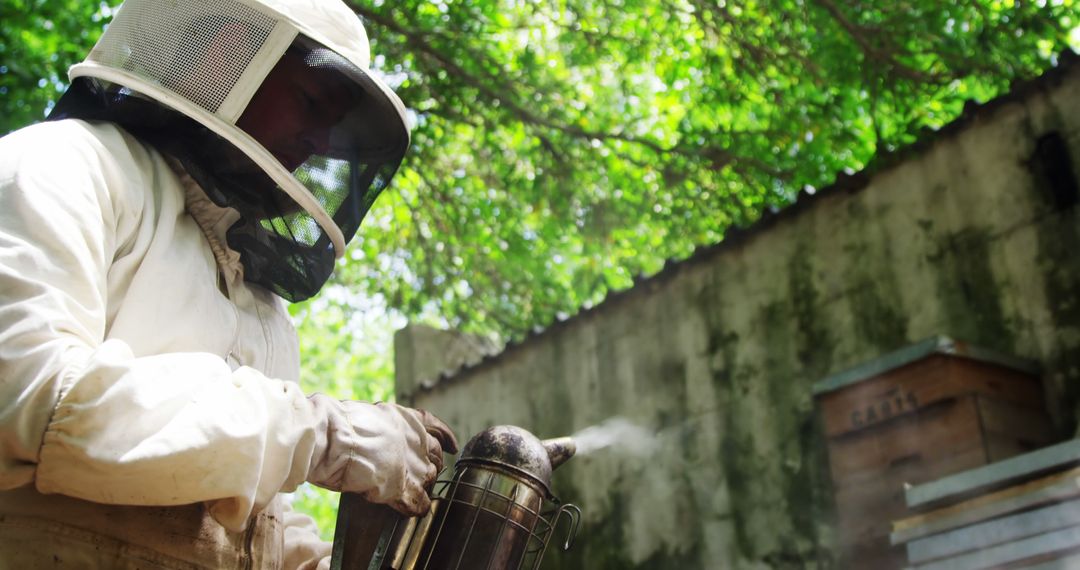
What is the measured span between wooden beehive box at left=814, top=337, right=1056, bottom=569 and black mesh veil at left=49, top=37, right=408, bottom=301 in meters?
2.14

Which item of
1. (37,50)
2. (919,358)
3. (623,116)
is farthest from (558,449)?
(623,116)

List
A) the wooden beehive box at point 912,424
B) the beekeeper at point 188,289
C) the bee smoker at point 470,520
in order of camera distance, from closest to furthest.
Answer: the beekeeper at point 188,289 < the bee smoker at point 470,520 < the wooden beehive box at point 912,424

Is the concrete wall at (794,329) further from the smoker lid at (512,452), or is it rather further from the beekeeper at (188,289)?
the beekeeper at (188,289)

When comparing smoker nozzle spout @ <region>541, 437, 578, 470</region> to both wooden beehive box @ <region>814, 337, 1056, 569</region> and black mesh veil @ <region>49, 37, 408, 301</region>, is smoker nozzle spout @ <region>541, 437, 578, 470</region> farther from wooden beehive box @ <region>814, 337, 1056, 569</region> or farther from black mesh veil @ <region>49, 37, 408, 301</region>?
wooden beehive box @ <region>814, 337, 1056, 569</region>

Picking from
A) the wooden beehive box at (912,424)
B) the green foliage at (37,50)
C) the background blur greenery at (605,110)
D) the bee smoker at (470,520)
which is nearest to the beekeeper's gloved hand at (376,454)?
the bee smoker at (470,520)

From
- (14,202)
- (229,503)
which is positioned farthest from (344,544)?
(14,202)

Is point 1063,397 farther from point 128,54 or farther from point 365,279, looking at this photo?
point 365,279

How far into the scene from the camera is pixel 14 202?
159 cm

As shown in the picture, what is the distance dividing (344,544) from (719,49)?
589 cm

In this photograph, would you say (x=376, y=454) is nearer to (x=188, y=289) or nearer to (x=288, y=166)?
(x=188, y=289)

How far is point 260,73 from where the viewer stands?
2139mm

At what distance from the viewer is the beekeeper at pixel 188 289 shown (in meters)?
1.50

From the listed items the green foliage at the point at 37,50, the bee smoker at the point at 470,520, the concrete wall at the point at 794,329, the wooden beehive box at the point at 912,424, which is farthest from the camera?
the green foliage at the point at 37,50

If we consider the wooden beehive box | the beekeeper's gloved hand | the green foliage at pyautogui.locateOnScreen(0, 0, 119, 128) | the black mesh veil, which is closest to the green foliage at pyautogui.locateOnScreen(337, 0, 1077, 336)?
the wooden beehive box
